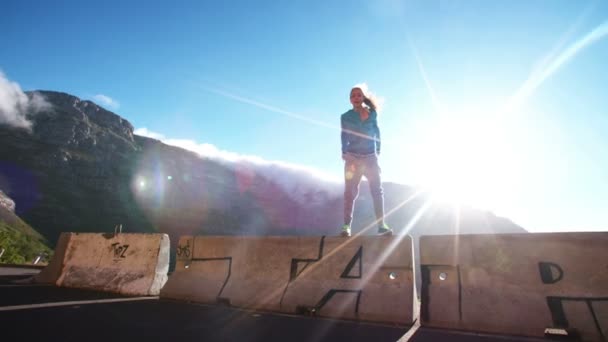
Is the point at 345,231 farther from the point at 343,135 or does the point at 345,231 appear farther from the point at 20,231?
the point at 20,231

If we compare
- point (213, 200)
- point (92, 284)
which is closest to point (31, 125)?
point (213, 200)

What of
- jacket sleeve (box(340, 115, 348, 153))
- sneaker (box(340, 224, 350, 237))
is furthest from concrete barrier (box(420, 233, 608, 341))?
jacket sleeve (box(340, 115, 348, 153))

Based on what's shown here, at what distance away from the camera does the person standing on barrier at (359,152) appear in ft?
16.0

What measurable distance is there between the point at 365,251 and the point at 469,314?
1253mm

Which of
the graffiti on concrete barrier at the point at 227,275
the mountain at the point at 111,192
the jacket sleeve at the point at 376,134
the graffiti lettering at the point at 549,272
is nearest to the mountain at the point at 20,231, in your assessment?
the mountain at the point at 111,192

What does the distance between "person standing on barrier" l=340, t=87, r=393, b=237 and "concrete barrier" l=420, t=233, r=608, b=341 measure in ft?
4.41

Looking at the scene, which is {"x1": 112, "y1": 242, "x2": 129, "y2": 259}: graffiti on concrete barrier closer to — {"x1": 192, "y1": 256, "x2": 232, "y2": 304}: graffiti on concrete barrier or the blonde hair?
{"x1": 192, "y1": 256, "x2": 232, "y2": 304}: graffiti on concrete barrier

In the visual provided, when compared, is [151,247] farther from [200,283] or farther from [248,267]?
[248,267]

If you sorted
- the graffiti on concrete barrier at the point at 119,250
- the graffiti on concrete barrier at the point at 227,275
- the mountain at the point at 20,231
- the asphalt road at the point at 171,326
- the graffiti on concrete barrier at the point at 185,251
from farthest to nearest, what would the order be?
1. the mountain at the point at 20,231
2. the graffiti on concrete barrier at the point at 119,250
3. the graffiti on concrete barrier at the point at 185,251
4. the graffiti on concrete barrier at the point at 227,275
5. the asphalt road at the point at 171,326

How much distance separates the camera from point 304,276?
429 cm

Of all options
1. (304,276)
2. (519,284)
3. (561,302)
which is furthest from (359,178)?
(561,302)

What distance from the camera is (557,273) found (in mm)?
3062

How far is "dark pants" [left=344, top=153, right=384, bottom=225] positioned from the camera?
485 cm

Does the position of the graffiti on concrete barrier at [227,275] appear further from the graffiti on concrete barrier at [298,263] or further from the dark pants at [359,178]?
the dark pants at [359,178]
